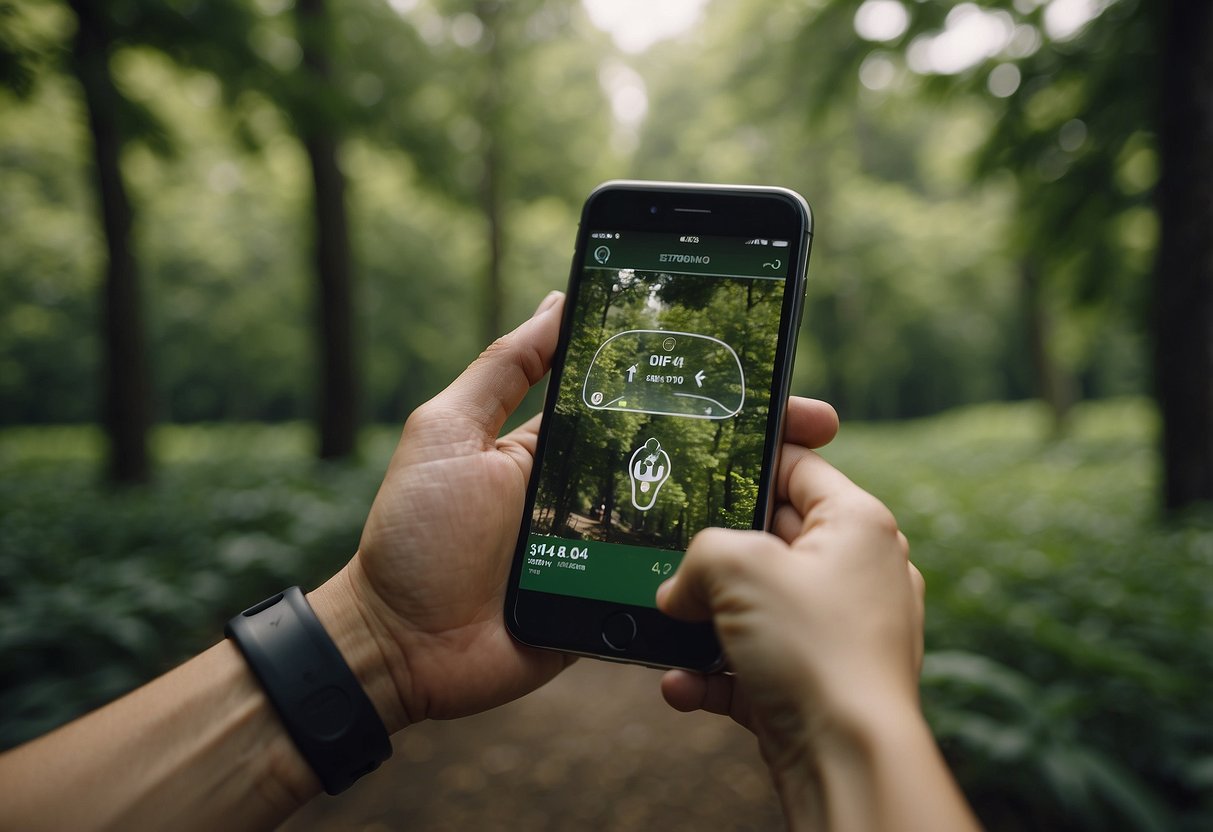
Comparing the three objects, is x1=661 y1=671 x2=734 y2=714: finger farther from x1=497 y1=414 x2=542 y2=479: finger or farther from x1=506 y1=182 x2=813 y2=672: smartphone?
x1=497 y1=414 x2=542 y2=479: finger

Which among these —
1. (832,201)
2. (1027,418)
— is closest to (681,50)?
(832,201)

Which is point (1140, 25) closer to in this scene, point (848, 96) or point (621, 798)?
point (848, 96)

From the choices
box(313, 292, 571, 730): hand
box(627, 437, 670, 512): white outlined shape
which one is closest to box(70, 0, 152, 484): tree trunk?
box(313, 292, 571, 730): hand

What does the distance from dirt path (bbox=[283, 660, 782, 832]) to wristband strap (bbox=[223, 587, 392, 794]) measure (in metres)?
2.05

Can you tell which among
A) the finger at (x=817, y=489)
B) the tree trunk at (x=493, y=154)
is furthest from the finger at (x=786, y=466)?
the tree trunk at (x=493, y=154)

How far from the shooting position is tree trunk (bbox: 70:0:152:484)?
7230 mm

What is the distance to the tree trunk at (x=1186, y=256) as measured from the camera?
4.96m

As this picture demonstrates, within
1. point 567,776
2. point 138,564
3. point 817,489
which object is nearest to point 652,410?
point 817,489

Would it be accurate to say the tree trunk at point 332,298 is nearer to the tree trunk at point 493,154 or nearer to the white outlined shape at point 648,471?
the tree trunk at point 493,154

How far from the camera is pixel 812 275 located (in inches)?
831

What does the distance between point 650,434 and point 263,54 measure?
6.08m

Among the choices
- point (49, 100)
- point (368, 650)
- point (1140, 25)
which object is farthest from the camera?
point (49, 100)

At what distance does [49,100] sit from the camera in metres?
13.5

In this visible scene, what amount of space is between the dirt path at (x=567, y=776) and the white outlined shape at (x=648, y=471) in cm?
229
